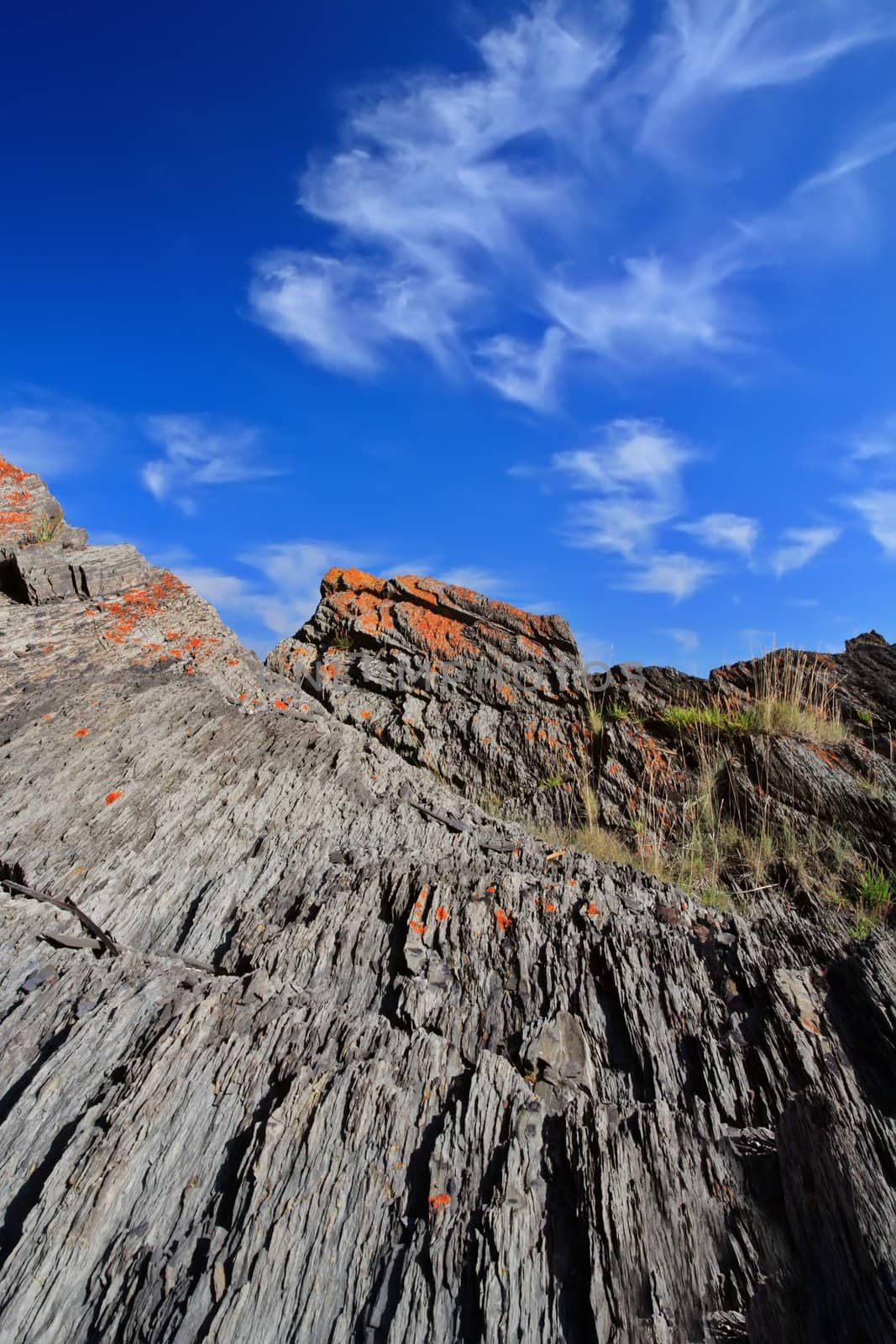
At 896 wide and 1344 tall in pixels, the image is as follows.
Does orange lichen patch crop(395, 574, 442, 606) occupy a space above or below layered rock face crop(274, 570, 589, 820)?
above

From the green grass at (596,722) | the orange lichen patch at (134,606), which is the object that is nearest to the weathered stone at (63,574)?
the orange lichen patch at (134,606)

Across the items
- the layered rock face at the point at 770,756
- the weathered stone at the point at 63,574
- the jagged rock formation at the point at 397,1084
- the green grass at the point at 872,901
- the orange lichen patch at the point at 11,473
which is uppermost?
the orange lichen patch at the point at 11,473

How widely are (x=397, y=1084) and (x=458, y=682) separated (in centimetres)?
568

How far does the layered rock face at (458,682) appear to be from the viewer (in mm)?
8398

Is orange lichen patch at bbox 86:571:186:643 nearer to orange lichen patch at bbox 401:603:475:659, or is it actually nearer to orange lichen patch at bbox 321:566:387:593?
orange lichen patch at bbox 321:566:387:593

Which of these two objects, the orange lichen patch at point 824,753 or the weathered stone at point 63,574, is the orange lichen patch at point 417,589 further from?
the orange lichen patch at point 824,753

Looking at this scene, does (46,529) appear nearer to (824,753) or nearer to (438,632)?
(438,632)

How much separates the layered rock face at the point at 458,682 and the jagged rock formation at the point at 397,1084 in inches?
71.9

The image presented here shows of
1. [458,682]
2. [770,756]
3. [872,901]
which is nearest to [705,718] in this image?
[770,756]

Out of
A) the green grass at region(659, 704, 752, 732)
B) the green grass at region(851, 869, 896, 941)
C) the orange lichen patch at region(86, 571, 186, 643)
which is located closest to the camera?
the green grass at region(851, 869, 896, 941)

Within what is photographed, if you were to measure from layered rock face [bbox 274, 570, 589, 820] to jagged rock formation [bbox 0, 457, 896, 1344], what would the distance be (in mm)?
1826

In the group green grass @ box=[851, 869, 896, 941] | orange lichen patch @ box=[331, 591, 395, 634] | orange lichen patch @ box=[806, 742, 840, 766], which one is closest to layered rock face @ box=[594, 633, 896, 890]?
orange lichen patch @ box=[806, 742, 840, 766]

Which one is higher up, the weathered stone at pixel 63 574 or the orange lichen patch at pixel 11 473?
the orange lichen patch at pixel 11 473

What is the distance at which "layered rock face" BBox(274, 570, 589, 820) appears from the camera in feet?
27.6
